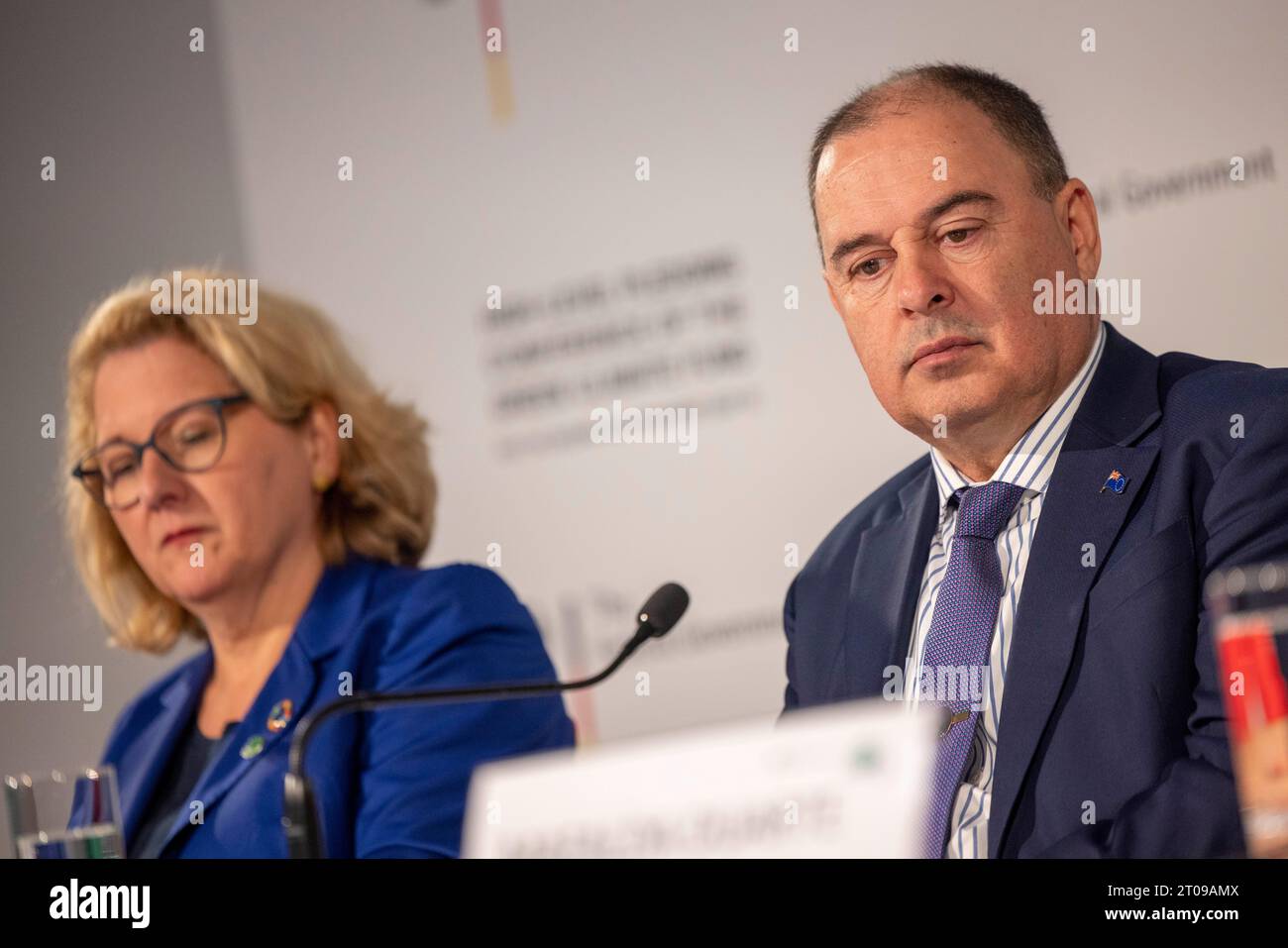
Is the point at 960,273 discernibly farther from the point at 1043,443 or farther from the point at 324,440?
the point at 324,440

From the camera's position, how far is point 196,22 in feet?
9.83

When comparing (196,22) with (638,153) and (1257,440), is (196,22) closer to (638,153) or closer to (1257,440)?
(638,153)

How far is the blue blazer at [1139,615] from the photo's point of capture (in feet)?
6.37

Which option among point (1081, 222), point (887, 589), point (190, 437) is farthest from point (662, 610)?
point (190, 437)

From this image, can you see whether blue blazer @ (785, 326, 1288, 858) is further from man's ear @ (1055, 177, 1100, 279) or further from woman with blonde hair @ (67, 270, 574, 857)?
woman with blonde hair @ (67, 270, 574, 857)

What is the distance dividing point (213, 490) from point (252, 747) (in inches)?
19.8

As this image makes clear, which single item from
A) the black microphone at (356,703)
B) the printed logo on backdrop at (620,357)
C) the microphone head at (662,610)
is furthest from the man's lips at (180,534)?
the microphone head at (662,610)

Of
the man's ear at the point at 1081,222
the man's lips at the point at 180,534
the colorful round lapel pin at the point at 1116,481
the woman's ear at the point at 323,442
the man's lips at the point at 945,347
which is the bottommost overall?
the colorful round lapel pin at the point at 1116,481

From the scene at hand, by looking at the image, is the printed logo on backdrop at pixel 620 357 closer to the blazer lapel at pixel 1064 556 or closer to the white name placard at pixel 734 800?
the blazer lapel at pixel 1064 556

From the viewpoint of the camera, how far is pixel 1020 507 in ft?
7.20

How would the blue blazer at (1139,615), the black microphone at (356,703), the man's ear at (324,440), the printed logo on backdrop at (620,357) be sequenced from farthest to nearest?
the man's ear at (324,440) < the printed logo on backdrop at (620,357) < the blue blazer at (1139,615) < the black microphone at (356,703)

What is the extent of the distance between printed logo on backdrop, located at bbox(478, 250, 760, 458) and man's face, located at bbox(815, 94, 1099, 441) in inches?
14.9

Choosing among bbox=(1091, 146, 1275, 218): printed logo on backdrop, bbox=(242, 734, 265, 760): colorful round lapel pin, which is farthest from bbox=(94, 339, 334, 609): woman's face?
bbox=(1091, 146, 1275, 218): printed logo on backdrop
